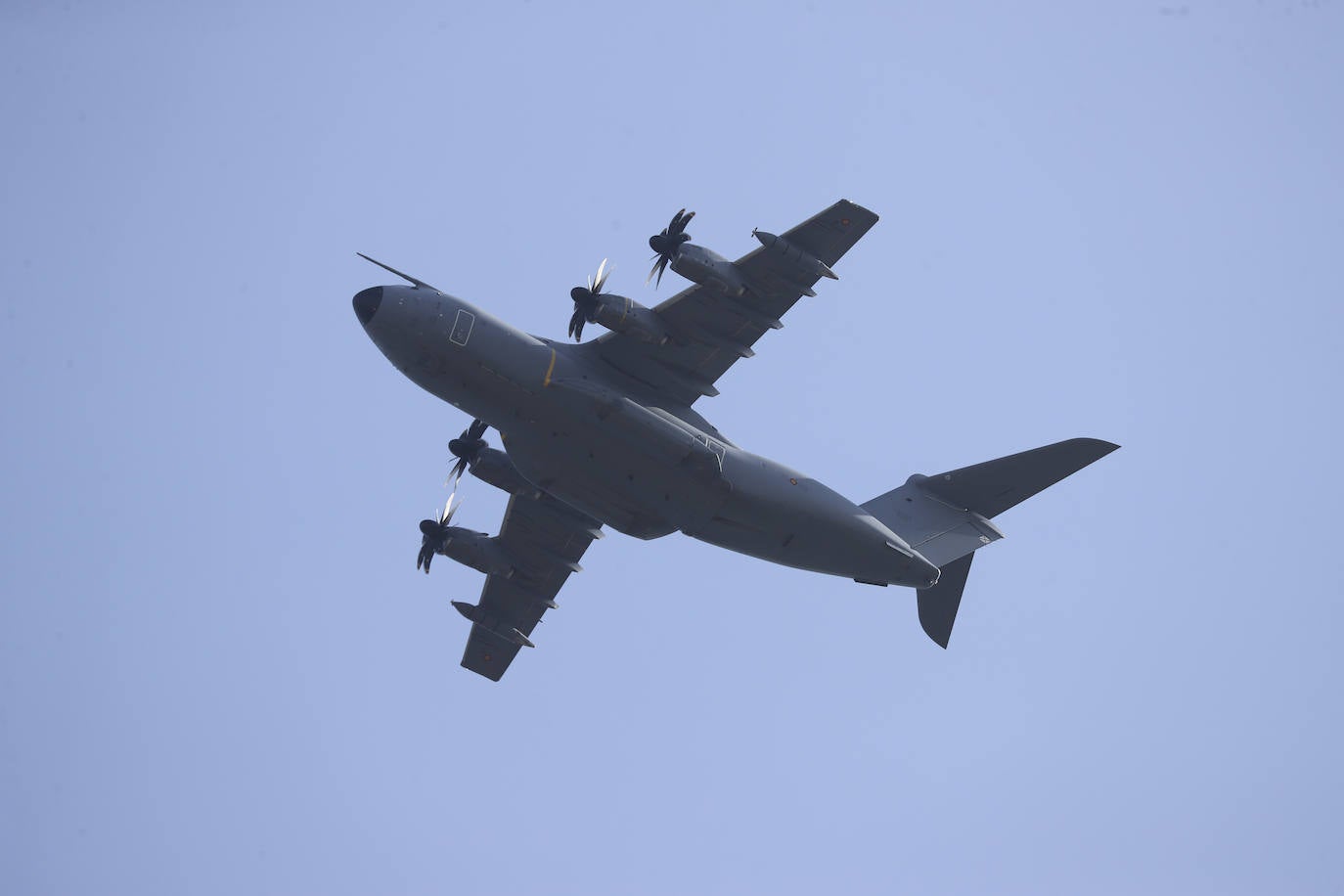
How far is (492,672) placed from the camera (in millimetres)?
35969

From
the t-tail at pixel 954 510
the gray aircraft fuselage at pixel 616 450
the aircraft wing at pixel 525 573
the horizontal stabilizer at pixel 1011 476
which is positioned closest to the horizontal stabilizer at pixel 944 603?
the t-tail at pixel 954 510

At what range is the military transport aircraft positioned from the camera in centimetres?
2778

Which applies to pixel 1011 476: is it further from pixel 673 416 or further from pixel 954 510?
pixel 673 416

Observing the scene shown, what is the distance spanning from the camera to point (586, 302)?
2823 cm

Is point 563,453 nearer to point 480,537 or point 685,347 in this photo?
point 685,347

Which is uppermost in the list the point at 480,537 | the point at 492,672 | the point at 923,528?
the point at 923,528

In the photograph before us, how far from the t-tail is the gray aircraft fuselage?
1.48 metres

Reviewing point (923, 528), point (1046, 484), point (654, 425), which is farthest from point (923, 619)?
point (654, 425)

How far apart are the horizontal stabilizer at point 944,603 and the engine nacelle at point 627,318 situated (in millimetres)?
9293

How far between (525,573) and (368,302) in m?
9.81

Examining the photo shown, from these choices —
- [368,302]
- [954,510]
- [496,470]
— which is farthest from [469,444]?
[954,510]

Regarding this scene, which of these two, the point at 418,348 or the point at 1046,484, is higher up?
the point at 1046,484

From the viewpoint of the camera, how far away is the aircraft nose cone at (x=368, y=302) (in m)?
27.5

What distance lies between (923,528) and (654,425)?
7.71 metres
